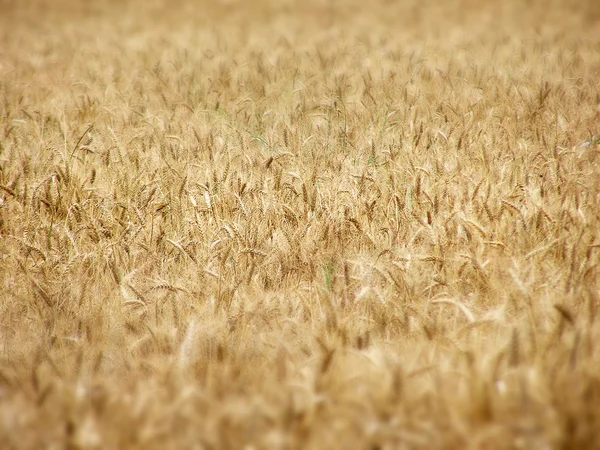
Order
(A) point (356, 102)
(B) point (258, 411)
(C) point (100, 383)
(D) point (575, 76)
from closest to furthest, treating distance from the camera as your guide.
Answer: (B) point (258, 411)
(C) point (100, 383)
(A) point (356, 102)
(D) point (575, 76)

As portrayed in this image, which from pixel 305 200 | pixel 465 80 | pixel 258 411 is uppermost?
pixel 465 80

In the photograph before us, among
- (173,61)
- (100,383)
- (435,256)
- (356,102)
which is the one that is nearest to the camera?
(100,383)

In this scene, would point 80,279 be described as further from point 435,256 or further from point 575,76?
point 575,76

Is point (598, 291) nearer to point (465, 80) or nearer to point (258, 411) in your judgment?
point (258, 411)

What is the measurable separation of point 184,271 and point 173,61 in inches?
151

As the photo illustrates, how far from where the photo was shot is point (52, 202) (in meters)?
2.68

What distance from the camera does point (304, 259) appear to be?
2.23m

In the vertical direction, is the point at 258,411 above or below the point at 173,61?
below

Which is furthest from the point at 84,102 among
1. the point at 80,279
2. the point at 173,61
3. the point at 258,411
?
the point at 258,411

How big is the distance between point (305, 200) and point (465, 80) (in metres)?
2.28

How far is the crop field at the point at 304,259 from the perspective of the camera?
1.33 meters

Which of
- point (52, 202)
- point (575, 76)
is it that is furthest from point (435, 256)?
point (575, 76)

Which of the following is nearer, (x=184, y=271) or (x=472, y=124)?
(x=184, y=271)

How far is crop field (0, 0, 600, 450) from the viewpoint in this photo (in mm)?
1327
